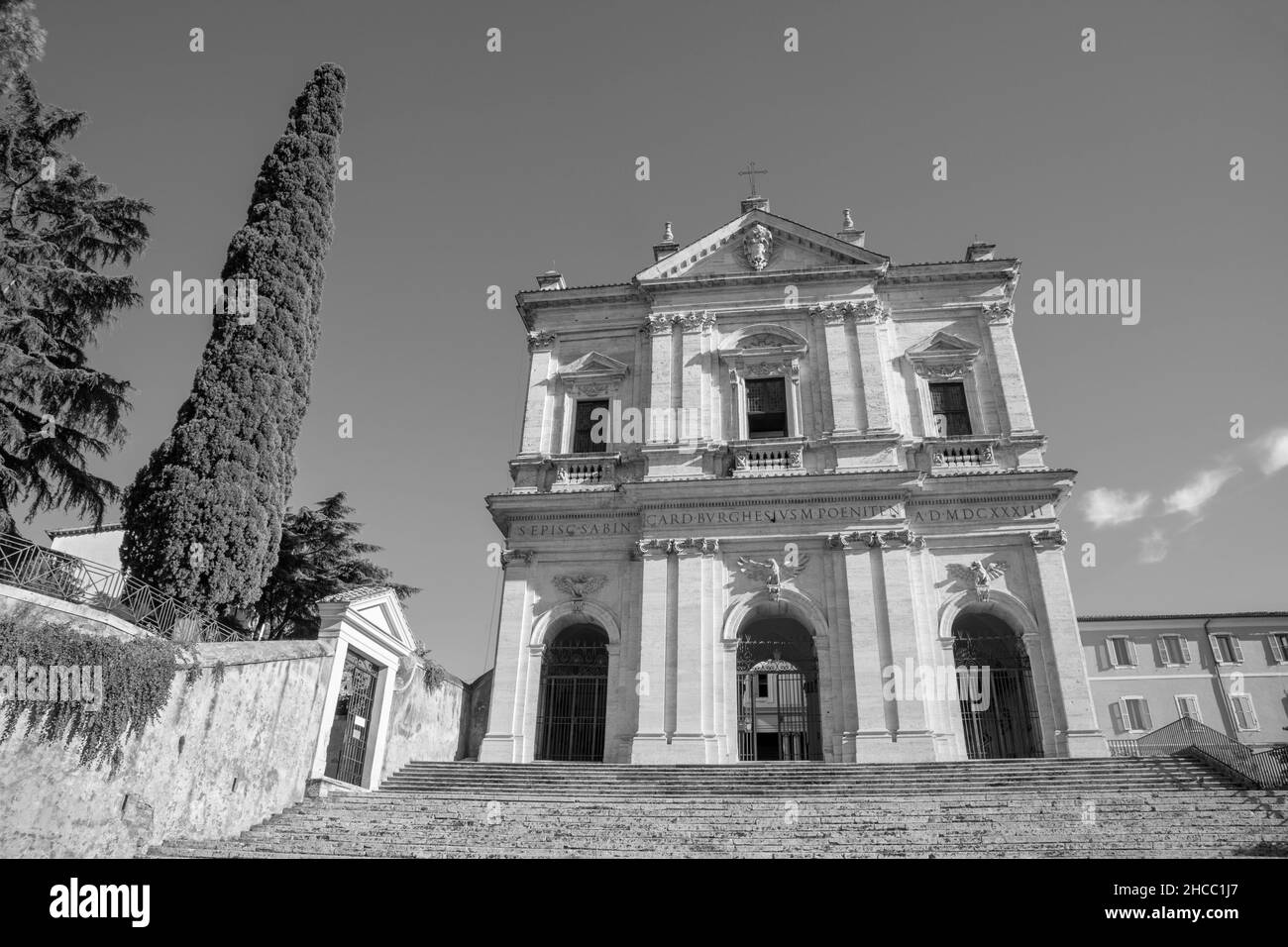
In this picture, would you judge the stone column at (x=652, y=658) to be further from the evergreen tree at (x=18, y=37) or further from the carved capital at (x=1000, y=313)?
the evergreen tree at (x=18, y=37)

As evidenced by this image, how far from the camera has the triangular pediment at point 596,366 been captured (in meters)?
22.0

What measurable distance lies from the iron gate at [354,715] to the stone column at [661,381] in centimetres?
888

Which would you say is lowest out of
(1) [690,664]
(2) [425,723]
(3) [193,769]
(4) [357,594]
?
(3) [193,769]

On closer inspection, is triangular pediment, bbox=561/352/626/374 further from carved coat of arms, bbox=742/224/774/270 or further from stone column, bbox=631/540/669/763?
stone column, bbox=631/540/669/763

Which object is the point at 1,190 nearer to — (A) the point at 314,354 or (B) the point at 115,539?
(A) the point at 314,354

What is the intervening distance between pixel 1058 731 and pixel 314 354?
1768cm


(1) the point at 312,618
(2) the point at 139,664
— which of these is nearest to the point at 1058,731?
(2) the point at 139,664

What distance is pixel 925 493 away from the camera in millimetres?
18891

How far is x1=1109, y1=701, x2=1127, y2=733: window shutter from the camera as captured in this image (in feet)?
105

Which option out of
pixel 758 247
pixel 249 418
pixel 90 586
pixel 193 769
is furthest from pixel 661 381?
pixel 193 769

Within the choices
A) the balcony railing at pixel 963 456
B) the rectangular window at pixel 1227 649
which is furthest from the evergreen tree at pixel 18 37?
the rectangular window at pixel 1227 649

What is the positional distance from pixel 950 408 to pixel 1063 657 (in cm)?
663

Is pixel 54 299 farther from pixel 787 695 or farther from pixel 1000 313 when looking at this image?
pixel 1000 313

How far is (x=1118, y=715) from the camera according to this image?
32.3 m
